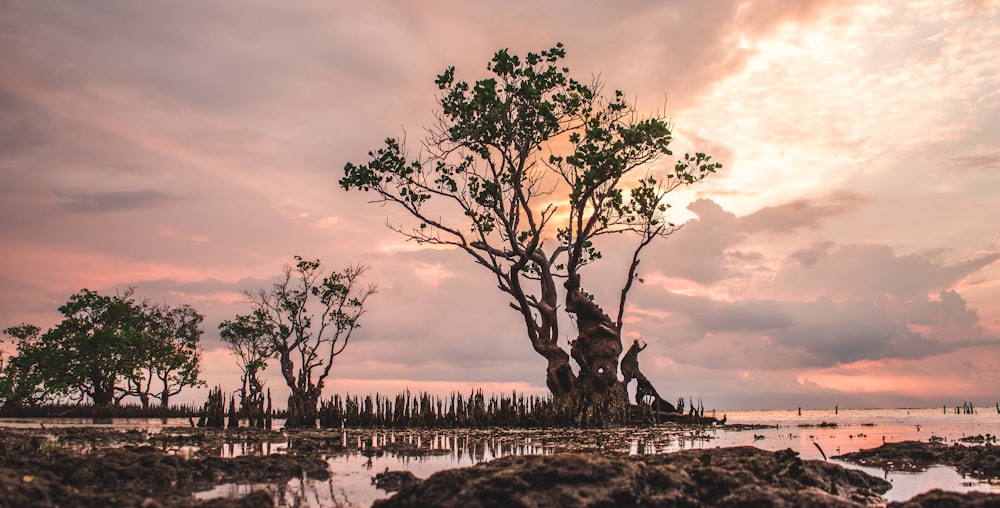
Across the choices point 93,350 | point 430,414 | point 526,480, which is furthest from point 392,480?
point 93,350

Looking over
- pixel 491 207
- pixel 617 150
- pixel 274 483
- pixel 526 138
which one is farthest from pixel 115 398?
pixel 274 483

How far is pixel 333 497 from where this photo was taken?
29.6 ft

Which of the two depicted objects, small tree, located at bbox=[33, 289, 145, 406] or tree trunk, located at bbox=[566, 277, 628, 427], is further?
small tree, located at bbox=[33, 289, 145, 406]

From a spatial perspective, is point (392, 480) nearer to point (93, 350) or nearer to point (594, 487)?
point (594, 487)

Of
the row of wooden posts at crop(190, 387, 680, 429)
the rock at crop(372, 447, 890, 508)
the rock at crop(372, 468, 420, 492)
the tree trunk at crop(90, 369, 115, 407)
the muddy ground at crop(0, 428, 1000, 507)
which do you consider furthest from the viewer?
the tree trunk at crop(90, 369, 115, 407)

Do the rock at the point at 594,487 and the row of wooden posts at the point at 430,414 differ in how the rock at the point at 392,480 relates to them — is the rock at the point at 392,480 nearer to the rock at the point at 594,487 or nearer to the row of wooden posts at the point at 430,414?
the rock at the point at 594,487

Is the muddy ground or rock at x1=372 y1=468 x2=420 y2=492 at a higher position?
the muddy ground

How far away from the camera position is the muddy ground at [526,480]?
7441 mm

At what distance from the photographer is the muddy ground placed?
7.44 metres

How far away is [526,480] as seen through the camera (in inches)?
297

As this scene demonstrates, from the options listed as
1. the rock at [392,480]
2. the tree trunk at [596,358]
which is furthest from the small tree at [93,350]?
the rock at [392,480]

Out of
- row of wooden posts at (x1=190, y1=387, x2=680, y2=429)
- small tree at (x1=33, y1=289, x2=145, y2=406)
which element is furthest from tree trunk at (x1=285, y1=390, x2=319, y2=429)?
small tree at (x1=33, y1=289, x2=145, y2=406)

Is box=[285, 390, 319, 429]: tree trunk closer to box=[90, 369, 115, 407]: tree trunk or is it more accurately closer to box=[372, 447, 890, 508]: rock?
box=[90, 369, 115, 407]: tree trunk

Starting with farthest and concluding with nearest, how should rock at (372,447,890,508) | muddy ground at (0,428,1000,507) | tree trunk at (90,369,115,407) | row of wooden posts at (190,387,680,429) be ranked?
tree trunk at (90,369,115,407)
row of wooden posts at (190,387,680,429)
muddy ground at (0,428,1000,507)
rock at (372,447,890,508)
